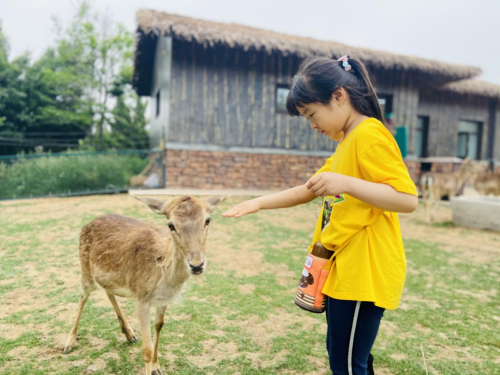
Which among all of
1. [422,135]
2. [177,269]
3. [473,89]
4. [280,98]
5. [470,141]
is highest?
[473,89]

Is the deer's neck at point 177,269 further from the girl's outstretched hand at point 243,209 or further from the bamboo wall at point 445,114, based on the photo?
the bamboo wall at point 445,114

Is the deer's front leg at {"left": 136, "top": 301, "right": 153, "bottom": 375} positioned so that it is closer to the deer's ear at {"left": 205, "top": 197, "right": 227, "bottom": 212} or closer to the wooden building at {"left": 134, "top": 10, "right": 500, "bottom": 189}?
the deer's ear at {"left": 205, "top": 197, "right": 227, "bottom": 212}

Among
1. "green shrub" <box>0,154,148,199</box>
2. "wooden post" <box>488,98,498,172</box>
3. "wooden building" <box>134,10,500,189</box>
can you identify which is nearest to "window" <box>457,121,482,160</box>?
"wooden post" <box>488,98,498,172</box>

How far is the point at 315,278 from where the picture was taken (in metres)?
1.83

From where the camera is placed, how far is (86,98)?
61.7 feet

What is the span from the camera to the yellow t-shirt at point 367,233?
167 centimetres

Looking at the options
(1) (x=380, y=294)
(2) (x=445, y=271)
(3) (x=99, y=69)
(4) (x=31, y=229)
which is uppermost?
(3) (x=99, y=69)

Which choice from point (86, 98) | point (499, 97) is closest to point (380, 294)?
point (499, 97)

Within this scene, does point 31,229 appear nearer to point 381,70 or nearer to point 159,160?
point 159,160

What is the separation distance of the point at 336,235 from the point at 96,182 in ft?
29.3

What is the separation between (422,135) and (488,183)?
4812mm

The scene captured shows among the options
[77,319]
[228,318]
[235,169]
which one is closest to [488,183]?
[235,169]

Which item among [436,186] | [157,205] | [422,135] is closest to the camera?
[157,205]

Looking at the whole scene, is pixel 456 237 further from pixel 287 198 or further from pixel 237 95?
pixel 287 198
